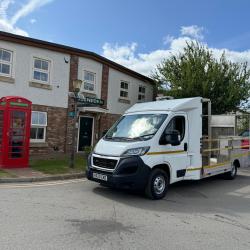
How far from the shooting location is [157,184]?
7660 millimetres

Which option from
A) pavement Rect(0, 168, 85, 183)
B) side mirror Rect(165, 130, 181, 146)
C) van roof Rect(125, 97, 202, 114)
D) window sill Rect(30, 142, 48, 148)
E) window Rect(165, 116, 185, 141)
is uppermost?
van roof Rect(125, 97, 202, 114)

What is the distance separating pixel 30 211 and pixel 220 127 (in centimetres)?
772

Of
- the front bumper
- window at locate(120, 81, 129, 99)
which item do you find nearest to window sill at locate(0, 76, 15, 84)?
window at locate(120, 81, 129, 99)

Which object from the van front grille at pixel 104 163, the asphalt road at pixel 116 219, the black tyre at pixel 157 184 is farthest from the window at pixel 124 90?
the black tyre at pixel 157 184

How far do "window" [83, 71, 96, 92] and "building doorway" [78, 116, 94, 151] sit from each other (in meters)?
1.71

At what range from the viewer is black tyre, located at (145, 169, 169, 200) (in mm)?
7425

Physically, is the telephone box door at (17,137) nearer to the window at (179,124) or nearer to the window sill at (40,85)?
the window sill at (40,85)

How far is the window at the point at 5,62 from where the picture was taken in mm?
13445

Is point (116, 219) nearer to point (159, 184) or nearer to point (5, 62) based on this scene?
point (159, 184)

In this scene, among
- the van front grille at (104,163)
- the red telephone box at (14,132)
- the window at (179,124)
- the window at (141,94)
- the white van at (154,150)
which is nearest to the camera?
the white van at (154,150)

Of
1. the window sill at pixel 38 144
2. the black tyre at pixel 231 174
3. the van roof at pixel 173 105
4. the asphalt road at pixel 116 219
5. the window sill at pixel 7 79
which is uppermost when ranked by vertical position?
the window sill at pixel 7 79

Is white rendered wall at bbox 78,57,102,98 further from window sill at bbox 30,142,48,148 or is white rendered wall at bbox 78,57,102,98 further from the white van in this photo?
the white van

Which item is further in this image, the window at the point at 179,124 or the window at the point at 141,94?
the window at the point at 141,94

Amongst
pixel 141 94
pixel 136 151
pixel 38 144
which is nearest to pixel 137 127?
pixel 136 151
